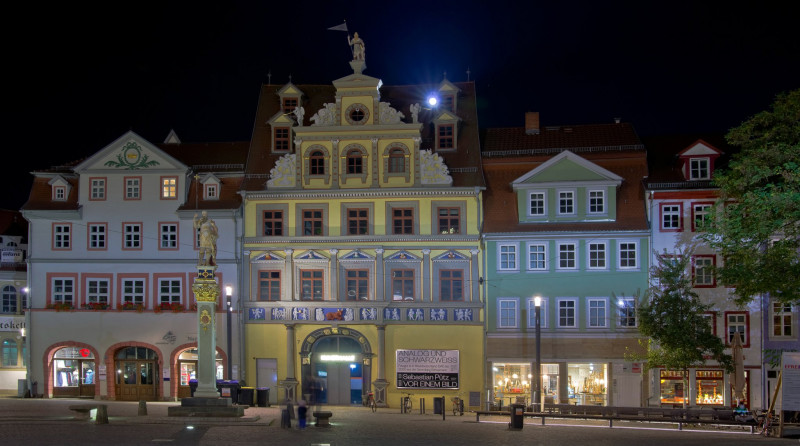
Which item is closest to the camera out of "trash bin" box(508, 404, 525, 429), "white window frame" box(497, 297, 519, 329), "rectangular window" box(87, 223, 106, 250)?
"trash bin" box(508, 404, 525, 429)

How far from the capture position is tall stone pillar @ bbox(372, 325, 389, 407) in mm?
49312

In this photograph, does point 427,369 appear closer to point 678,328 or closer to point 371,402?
point 371,402

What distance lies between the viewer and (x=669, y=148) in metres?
51.4

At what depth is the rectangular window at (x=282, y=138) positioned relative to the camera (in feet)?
175

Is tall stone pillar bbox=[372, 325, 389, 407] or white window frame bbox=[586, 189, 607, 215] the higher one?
white window frame bbox=[586, 189, 607, 215]

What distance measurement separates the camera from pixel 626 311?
4866 centimetres

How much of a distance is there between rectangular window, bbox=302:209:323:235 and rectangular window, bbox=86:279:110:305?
1111 cm

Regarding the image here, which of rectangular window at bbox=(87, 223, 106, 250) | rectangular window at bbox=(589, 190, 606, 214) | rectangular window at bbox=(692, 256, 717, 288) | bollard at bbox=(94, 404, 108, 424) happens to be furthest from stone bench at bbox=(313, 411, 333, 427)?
rectangular window at bbox=(87, 223, 106, 250)

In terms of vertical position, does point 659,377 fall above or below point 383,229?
below

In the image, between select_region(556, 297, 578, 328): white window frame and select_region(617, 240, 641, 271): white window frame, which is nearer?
select_region(617, 240, 641, 271): white window frame

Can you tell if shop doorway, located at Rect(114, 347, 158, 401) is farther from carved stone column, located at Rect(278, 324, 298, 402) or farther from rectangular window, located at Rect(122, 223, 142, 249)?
carved stone column, located at Rect(278, 324, 298, 402)

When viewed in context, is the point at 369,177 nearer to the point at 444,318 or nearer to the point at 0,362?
the point at 444,318

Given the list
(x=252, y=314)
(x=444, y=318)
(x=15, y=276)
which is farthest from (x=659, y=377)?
(x=15, y=276)

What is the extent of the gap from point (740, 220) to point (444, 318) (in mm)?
16262
